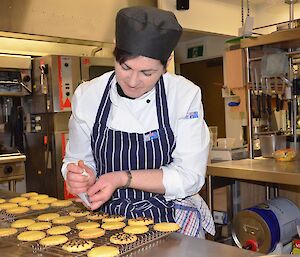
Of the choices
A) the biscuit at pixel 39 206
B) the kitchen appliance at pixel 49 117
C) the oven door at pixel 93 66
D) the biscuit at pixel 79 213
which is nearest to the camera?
the biscuit at pixel 79 213

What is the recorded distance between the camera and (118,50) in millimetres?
1336

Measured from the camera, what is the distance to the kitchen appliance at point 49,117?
13.0 feet

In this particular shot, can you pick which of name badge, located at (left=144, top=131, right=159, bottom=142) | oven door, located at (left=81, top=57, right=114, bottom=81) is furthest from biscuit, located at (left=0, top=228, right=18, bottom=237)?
oven door, located at (left=81, top=57, right=114, bottom=81)

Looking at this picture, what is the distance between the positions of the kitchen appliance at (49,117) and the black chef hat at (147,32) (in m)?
2.76

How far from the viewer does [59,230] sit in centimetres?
125

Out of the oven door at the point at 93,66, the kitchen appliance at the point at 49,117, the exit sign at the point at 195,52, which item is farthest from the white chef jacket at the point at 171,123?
the exit sign at the point at 195,52

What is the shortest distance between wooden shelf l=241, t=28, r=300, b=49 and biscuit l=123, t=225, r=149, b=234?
1987 mm

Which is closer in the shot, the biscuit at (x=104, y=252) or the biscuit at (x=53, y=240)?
the biscuit at (x=104, y=252)

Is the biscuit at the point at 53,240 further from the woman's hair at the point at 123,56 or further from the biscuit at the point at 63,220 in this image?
the woman's hair at the point at 123,56

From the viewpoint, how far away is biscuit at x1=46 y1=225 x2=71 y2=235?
123cm

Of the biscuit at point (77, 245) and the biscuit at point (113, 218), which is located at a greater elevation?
the biscuit at point (113, 218)

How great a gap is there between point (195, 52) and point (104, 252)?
604cm

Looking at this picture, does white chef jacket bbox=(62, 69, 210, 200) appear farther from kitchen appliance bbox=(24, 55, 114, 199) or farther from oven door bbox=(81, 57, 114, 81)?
oven door bbox=(81, 57, 114, 81)

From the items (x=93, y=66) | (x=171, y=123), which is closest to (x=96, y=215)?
(x=171, y=123)
